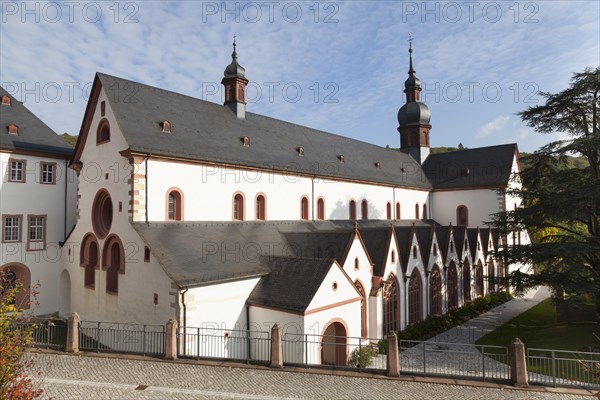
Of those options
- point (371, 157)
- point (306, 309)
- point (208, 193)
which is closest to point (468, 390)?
point (306, 309)

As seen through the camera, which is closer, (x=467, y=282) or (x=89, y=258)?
(x=89, y=258)

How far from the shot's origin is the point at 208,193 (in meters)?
19.5

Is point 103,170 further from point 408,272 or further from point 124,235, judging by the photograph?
point 408,272

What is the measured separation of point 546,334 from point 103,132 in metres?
26.3

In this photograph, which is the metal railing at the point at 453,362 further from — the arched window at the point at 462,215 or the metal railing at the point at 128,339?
the arched window at the point at 462,215

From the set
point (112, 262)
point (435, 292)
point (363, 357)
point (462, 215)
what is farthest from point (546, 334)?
point (112, 262)

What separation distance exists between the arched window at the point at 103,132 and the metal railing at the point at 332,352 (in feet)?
42.9

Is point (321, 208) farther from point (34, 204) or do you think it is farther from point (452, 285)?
point (34, 204)

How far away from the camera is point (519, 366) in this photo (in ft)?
38.7

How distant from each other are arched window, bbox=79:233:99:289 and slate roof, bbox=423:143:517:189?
31.9 m

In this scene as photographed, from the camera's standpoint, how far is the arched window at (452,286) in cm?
2625

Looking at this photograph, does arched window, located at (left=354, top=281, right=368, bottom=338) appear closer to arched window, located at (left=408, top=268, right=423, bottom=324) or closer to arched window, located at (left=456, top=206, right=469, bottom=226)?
arched window, located at (left=408, top=268, right=423, bottom=324)

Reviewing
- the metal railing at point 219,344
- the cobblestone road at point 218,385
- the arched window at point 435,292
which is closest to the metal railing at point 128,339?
the metal railing at point 219,344

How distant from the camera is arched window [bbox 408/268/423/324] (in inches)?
874
